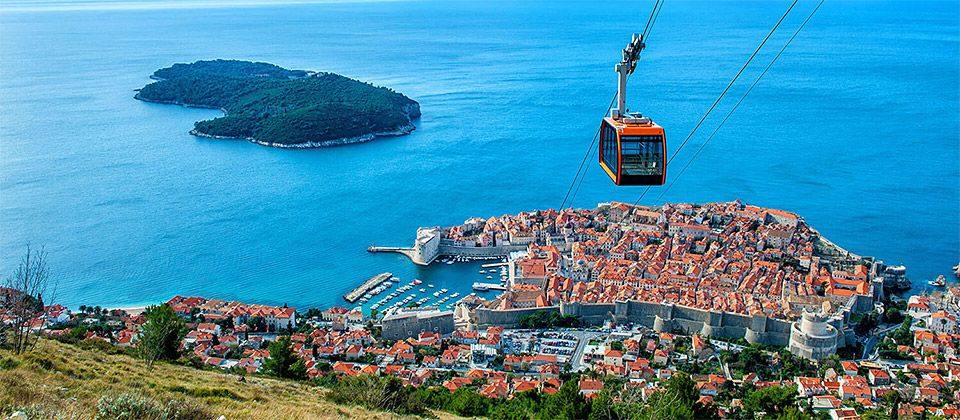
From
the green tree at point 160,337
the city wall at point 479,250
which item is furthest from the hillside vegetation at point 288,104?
the green tree at point 160,337

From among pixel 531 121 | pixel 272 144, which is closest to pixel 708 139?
pixel 531 121

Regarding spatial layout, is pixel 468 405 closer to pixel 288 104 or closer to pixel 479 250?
pixel 479 250

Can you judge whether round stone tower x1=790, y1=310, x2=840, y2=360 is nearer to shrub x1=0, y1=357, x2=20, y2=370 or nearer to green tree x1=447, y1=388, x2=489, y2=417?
green tree x1=447, y1=388, x2=489, y2=417

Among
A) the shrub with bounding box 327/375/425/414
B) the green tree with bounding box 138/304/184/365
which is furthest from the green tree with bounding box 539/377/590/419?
the green tree with bounding box 138/304/184/365

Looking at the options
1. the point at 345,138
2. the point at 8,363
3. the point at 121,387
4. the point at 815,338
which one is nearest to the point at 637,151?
the point at 121,387

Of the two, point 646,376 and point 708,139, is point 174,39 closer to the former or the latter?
point 708,139

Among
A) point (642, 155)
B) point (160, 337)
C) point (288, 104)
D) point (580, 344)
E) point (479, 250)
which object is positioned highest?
point (288, 104)
